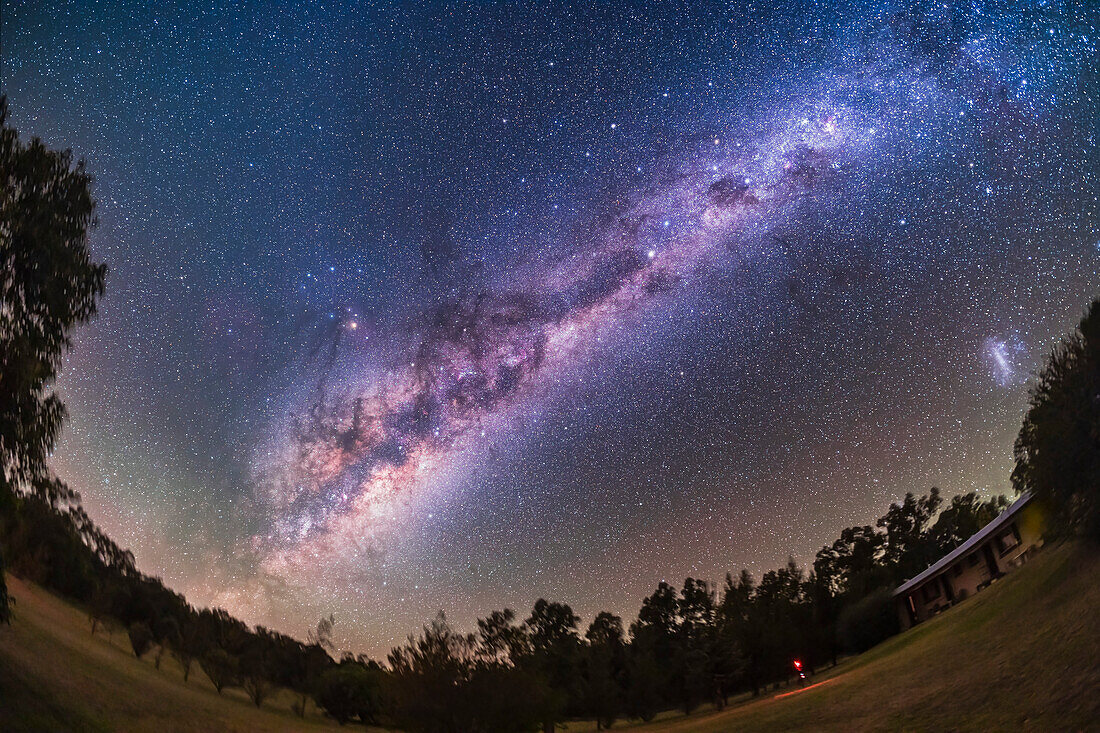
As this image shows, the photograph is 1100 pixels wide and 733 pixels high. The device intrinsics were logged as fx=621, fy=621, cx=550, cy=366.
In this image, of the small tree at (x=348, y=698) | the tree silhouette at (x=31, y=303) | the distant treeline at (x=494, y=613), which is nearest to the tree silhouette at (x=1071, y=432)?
the distant treeline at (x=494, y=613)

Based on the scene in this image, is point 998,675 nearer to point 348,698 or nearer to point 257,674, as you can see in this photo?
point 348,698

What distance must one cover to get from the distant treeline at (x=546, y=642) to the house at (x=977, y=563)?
3.02 m

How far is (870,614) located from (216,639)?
64364 mm

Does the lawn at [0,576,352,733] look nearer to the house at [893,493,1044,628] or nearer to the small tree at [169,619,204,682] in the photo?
the small tree at [169,619,204,682]

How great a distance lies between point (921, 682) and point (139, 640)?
52.1 m

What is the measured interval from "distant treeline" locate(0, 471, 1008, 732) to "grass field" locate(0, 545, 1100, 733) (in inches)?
316

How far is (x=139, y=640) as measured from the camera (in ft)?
156

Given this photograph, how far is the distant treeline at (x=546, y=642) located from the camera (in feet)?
103

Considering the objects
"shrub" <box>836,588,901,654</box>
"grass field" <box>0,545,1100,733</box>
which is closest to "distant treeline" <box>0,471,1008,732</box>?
"shrub" <box>836,588,901,654</box>

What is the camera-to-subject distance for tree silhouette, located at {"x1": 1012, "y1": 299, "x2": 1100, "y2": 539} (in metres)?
24.7

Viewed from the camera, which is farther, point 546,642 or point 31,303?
point 546,642

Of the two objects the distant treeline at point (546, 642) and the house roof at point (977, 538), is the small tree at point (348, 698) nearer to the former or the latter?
the distant treeline at point (546, 642)

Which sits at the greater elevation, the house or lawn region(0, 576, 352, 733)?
the house

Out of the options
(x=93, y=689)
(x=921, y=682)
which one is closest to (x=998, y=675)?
(x=921, y=682)
